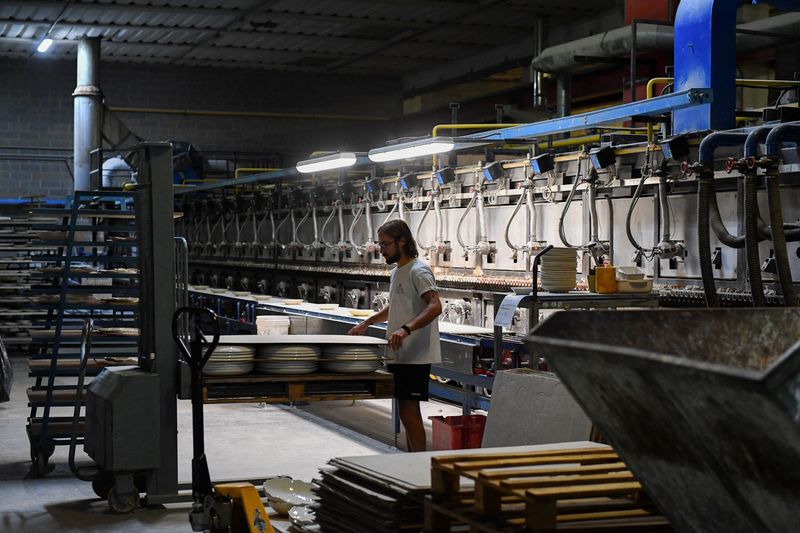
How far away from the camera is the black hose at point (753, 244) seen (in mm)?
4934

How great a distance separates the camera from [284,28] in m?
15.1

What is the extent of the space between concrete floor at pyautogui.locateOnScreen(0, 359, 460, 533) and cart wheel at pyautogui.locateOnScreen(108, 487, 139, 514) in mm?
45

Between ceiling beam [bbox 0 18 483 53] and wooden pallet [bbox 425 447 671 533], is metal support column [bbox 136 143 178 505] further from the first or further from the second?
ceiling beam [bbox 0 18 483 53]

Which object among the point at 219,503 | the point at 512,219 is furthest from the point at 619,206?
the point at 219,503

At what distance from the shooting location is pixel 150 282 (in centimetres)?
634

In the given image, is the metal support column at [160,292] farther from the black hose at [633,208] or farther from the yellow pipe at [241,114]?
the yellow pipe at [241,114]

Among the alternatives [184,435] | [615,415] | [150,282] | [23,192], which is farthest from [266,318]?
[23,192]

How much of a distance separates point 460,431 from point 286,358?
56.3 inches

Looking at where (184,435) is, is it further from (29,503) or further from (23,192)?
(23,192)

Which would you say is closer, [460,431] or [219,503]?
[219,503]

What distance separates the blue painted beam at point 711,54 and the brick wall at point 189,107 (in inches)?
511

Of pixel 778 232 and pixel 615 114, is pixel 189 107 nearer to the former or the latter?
pixel 615 114

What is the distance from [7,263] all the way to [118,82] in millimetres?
3799

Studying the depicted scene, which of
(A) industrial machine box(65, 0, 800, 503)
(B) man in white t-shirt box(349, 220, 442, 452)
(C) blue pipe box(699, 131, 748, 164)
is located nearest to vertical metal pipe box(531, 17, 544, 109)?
(A) industrial machine box(65, 0, 800, 503)
